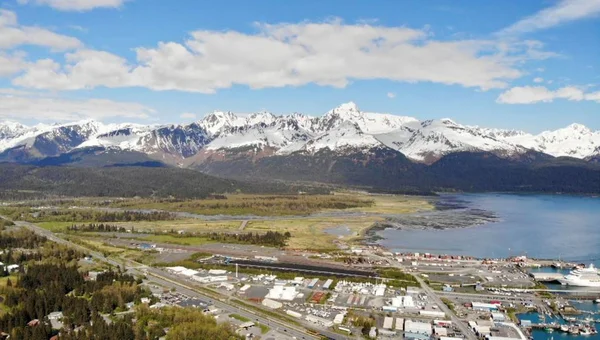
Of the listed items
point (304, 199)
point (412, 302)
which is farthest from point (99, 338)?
point (304, 199)

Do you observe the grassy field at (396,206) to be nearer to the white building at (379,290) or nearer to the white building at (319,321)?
the white building at (379,290)

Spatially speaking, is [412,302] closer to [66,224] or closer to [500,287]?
[500,287]

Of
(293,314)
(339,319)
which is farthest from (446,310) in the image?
(293,314)

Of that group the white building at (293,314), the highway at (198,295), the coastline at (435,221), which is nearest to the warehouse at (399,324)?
the highway at (198,295)

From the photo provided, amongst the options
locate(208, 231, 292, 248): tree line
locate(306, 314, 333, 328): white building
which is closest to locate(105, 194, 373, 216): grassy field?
locate(208, 231, 292, 248): tree line

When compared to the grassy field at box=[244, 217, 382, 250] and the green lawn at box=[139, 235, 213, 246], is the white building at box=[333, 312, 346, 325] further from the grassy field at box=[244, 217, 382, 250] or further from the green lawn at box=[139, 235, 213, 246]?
the green lawn at box=[139, 235, 213, 246]

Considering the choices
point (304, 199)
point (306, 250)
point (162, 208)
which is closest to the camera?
point (306, 250)
